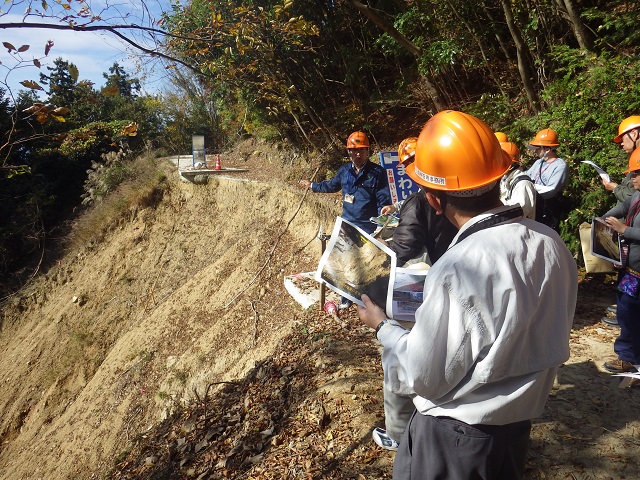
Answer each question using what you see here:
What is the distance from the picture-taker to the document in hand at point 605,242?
3787mm

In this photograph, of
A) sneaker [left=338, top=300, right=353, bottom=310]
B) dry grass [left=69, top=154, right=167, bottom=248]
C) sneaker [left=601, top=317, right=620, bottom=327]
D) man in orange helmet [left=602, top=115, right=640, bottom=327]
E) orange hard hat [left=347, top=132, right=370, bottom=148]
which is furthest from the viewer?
dry grass [left=69, top=154, right=167, bottom=248]

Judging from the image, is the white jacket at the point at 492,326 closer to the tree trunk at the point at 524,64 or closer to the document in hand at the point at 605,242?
the document in hand at the point at 605,242

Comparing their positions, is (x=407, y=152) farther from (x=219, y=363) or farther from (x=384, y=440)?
(x=219, y=363)

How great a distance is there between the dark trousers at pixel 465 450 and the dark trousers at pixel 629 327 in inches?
102

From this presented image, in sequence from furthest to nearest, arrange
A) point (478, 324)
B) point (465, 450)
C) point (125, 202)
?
1. point (125, 202)
2. point (465, 450)
3. point (478, 324)

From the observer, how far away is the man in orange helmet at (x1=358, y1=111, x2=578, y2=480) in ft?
4.38

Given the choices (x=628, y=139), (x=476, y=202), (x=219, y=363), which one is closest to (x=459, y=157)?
(x=476, y=202)

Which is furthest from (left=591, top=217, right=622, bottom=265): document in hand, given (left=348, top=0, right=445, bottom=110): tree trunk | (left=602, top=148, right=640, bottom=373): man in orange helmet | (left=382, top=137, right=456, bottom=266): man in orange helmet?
(left=348, top=0, right=445, bottom=110): tree trunk

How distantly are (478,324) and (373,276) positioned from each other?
2.70ft

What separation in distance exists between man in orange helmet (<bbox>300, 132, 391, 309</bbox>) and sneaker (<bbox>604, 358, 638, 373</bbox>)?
261 cm

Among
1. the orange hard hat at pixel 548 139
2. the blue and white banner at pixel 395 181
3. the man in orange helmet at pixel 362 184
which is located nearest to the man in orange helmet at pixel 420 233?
the blue and white banner at pixel 395 181

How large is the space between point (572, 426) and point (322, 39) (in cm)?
1100

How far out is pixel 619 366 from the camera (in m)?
3.94

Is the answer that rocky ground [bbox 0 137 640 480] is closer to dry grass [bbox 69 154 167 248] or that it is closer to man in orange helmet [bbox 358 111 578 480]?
dry grass [bbox 69 154 167 248]
